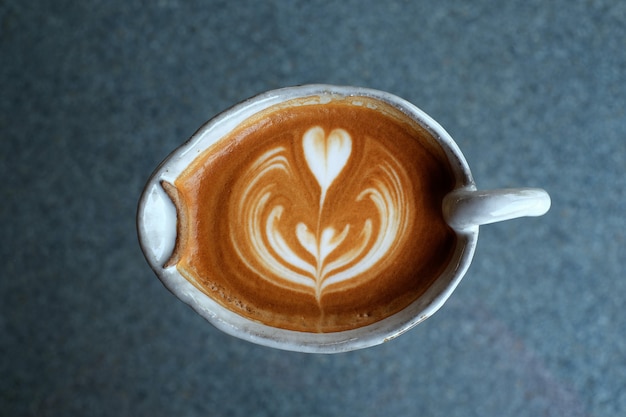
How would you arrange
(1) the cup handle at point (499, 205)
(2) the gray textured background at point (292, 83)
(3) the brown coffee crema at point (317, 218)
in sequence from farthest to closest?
(2) the gray textured background at point (292, 83) < (3) the brown coffee crema at point (317, 218) < (1) the cup handle at point (499, 205)

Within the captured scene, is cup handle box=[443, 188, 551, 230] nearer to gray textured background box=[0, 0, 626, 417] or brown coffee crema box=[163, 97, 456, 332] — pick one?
brown coffee crema box=[163, 97, 456, 332]

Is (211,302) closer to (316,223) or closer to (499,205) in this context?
(316,223)

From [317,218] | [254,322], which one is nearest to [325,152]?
[317,218]

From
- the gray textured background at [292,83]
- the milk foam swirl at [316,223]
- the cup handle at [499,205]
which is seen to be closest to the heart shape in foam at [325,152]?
the milk foam swirl at [316,223]

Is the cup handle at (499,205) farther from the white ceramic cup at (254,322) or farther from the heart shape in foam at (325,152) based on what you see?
the heart shape in foam at (325,152)

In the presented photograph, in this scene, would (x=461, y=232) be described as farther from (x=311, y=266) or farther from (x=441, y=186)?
(x=311, y=266)

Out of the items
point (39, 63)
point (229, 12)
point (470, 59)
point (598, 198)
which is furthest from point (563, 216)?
point (39, 63)

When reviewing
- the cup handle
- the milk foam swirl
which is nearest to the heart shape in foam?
the milk foam swirl
